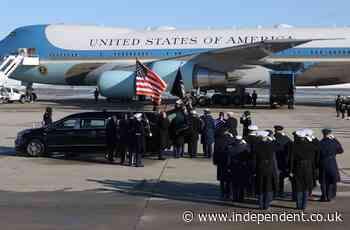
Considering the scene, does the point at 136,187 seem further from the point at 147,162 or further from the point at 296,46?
the point at 296,46

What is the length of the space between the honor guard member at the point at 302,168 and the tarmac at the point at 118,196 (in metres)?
0.27

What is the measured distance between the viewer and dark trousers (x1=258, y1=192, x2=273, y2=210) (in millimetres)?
10305

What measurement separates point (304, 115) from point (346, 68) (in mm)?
6847

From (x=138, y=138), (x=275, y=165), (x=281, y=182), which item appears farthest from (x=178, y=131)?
(x=275, y=165)

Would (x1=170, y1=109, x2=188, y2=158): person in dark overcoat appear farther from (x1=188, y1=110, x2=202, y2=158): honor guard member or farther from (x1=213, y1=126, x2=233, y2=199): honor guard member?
(x1=213, y1=126, x2=233, y2=199): honor guard member

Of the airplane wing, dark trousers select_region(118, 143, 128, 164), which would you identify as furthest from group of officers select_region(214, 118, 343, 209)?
the airplane wing

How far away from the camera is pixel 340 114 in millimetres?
33062

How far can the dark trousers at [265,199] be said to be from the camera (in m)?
10.3

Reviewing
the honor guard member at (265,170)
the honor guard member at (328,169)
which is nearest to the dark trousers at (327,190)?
the honor guard member at (328,169)

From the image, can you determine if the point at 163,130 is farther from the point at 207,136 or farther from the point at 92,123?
the point at 92,123

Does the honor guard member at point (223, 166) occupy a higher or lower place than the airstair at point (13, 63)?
lower

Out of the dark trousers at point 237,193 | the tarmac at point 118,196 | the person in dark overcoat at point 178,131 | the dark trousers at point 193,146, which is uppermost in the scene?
the person in dark overcoat at point 178,131

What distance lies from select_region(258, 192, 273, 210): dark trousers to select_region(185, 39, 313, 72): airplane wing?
79.1 ft

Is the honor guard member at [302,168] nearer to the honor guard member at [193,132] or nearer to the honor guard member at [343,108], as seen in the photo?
the honor guard member at [193,132]
